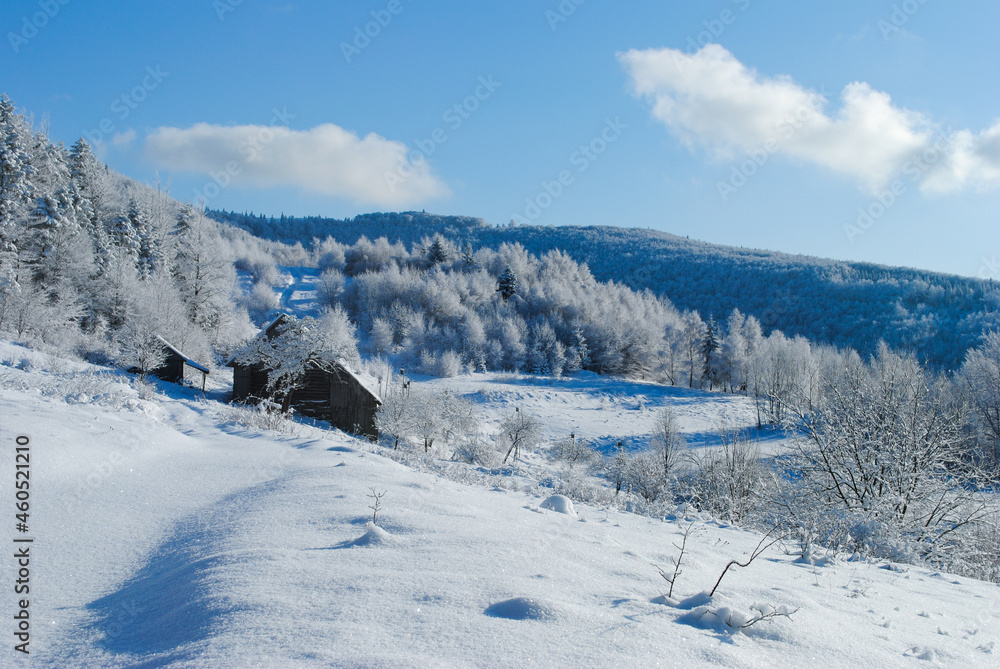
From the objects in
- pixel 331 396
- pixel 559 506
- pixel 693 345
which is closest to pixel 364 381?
pixel 331 396

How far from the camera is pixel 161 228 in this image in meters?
43.6

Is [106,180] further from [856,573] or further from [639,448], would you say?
[856,573]

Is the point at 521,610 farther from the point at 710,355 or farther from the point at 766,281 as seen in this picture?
the point at 766,281

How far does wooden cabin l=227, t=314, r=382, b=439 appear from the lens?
26.2m

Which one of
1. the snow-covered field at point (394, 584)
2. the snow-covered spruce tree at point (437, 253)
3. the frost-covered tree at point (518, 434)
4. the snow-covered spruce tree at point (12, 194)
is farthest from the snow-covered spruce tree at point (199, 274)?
the snow-covered spruce tree at point (437, 253)

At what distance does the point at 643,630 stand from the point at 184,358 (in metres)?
31.2

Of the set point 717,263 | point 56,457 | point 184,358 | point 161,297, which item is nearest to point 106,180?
point 161,297

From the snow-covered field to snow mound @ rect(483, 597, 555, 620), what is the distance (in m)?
0.01

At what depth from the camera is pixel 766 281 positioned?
96.2 meters

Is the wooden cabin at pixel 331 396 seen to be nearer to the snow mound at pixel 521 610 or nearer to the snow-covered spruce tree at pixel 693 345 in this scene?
the snow mound at pixel 521 610

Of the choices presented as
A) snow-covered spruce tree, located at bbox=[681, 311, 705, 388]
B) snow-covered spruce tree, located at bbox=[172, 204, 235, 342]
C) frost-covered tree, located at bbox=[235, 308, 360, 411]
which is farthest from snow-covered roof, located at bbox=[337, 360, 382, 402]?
snow-covered spruce tree, located at bbox=[681, 311, 705, 388]

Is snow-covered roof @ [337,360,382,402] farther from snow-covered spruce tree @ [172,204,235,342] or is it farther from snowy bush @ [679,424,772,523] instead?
snow-covered spruce tree @ [172,204,235,342]

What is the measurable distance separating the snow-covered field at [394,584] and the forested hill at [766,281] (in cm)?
5373

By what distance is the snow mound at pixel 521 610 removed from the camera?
2795mm
